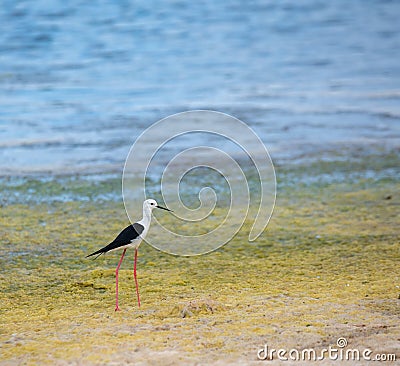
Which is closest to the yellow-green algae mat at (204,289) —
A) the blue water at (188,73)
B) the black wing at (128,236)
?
the black wing at (128,236)

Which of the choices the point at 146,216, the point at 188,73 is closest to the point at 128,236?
the point at 146,216

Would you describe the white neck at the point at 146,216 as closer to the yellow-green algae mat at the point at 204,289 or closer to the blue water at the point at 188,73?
the yellow-green algae mat at the point at 204,289

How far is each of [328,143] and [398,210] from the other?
8.09 ft

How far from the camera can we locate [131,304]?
153 inches

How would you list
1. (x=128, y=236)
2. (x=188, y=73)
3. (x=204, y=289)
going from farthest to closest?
1. (x=188, y=73)
2. (x=204, y=289)
3. (x=128, y=236)

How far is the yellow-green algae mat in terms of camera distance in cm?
330

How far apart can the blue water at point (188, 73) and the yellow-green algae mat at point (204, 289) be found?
1856 mm

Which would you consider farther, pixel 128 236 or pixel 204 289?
pixel 204 289

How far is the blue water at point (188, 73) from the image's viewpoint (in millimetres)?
8359

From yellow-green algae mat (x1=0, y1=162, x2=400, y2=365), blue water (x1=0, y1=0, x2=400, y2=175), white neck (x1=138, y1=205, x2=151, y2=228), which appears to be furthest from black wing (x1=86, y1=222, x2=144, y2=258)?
blue water (x1=0, y1=0, x2=400, y2=175)

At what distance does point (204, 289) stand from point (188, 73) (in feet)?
28.8

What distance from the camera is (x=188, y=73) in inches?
496

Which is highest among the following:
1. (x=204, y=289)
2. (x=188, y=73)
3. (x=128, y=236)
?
(x=128, y=236)

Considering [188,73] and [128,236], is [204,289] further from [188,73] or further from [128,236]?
[188,73]
